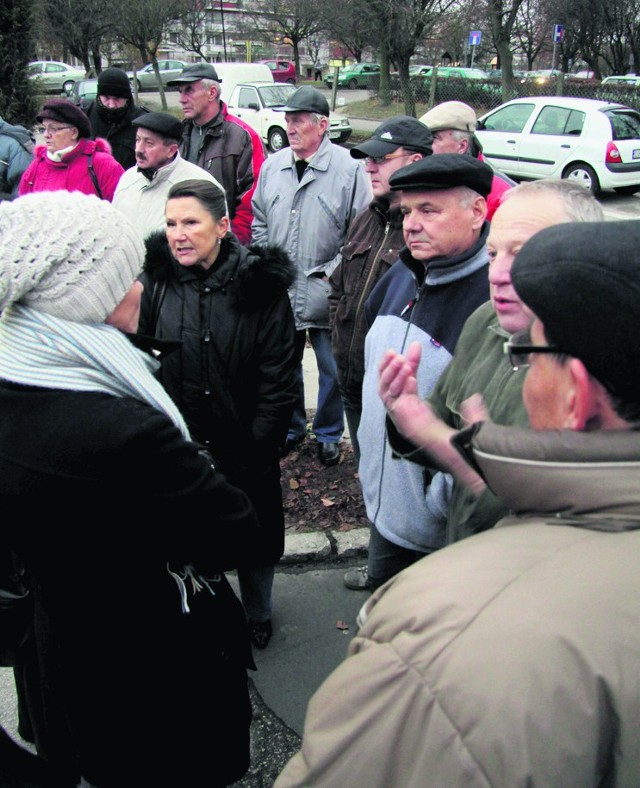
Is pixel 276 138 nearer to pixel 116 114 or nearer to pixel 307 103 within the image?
pixel 116 114

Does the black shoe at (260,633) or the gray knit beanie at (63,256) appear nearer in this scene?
the gray knit beanie at (63,256)

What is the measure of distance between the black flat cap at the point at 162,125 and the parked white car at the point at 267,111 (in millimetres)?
16955

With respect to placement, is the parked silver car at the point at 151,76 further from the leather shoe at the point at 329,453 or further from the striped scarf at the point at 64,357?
the striped scarf at the point at 64,357

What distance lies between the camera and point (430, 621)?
0.92 m

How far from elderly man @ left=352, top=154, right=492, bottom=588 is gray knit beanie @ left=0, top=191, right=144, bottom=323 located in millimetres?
1047

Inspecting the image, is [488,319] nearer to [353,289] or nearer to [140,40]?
[353,289]

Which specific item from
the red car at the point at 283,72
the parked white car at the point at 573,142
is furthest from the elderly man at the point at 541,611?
the red car at the point at 283,72

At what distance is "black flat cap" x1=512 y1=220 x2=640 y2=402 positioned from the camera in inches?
38.0

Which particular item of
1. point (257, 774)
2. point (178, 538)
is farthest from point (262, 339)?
point (257, 774)

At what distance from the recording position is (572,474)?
1000 millimetres

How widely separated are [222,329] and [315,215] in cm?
181

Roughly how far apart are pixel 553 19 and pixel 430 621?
39.4 m

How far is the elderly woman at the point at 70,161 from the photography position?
4793 millimetres

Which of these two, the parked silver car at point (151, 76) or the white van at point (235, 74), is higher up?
the parked silver car at point (151, 76)
